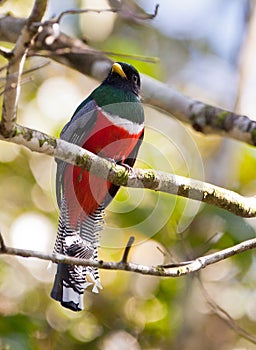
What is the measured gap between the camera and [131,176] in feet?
8.67

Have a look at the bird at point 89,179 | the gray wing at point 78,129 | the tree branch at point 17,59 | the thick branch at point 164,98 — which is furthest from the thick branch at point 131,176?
the thick branch at point 164,98

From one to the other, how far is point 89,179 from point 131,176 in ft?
1.55

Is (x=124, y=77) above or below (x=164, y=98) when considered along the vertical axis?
above

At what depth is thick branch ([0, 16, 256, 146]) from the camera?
11.6ft

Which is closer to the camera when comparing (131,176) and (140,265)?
(140,265)

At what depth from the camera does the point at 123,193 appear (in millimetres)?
4039

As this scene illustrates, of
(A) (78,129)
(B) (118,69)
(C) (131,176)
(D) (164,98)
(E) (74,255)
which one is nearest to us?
(C) (131,176)

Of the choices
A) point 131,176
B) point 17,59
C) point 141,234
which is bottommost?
point 141,234

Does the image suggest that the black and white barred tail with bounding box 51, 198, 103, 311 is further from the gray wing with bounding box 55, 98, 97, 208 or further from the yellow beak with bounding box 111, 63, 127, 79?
the yellow beak with bounding box 111, 63, 127, 79

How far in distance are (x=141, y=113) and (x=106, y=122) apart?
21 centimetres

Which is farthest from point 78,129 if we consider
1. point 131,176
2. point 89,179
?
point 131,176

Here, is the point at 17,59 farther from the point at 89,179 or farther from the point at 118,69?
the point at 118,69

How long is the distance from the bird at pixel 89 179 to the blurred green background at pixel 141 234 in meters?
0.67

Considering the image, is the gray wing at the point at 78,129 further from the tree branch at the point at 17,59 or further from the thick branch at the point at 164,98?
the tree branch at the point at 17,59
